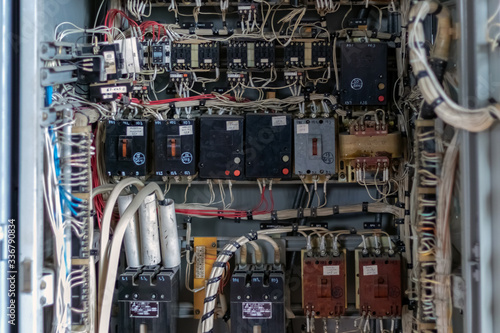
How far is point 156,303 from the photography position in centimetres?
265

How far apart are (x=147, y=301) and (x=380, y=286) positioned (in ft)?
3.81

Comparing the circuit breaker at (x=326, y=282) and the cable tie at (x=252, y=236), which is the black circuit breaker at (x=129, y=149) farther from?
the circuit breaker at (x=326, y=282)

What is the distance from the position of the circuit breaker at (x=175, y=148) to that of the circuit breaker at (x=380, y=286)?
1.02 m

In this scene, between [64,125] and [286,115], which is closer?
[64,125]

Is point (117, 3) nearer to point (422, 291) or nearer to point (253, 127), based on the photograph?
point (253, 127)

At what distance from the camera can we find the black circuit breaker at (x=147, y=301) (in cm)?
264

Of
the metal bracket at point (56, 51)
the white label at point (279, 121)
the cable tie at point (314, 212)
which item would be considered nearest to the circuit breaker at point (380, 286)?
the cable tie at point (314, 212)

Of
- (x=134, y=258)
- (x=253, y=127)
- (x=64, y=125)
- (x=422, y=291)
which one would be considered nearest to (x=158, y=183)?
(x=134, y=258)

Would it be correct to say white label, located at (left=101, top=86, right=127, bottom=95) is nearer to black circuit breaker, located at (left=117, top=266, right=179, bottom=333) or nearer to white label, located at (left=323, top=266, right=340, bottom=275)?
black circuit breaker, located at (left=117, top=266, right=179, bottom=333)

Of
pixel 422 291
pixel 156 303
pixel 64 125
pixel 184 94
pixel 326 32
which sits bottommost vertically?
pixel 156 303

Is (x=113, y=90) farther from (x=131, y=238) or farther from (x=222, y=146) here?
(x=131, y=238)

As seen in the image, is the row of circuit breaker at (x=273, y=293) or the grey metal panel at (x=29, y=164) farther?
the row of circuit breaker at (x=273, y=293)

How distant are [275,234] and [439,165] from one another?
3.79ft

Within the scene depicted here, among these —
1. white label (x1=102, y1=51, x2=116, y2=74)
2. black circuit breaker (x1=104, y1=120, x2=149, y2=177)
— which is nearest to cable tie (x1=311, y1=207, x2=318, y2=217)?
black circuit breaker (x1=104, y1=120, x2=149, y2=177)
